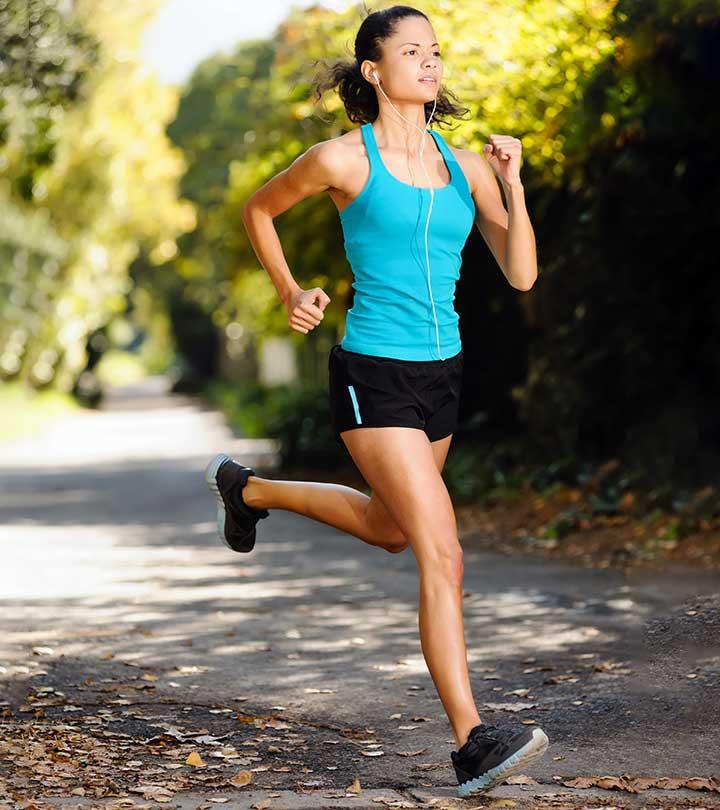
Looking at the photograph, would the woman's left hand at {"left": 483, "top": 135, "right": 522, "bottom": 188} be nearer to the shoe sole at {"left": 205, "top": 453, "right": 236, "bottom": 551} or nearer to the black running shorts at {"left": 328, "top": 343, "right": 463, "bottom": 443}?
the black running shorts at {"left": 328, "top": 343, "right": 463, "bottom": 443}

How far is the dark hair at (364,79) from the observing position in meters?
4.55

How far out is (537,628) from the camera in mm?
7355

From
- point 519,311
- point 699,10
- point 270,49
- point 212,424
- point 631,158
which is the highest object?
point 270,49

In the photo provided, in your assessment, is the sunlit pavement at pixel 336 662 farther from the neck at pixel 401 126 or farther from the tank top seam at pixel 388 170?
the neck at pixel 401 126

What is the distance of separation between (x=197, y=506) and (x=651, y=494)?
538 centimetres

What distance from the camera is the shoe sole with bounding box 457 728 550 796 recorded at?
162 inches

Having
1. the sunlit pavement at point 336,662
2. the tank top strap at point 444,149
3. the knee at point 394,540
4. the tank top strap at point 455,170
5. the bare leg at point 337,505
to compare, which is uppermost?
the tank top strap at point 444,149

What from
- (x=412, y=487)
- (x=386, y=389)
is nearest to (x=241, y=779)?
(x=412, y=487)

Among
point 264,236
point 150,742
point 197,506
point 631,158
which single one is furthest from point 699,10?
point 197,506

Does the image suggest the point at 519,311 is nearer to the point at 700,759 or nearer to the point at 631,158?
the point at 631,158

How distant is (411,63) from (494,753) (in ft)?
6.51

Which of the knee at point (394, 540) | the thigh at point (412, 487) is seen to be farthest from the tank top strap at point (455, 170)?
the knee at point (394, 540)

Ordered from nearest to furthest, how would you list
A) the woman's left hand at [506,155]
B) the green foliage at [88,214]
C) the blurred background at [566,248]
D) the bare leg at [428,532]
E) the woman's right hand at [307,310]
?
the bare leg at [428,532], the woman's right hand at [307,310], the woman's left hand at [506,155], the blurred background at [566,248], the green foliage at [88,214]

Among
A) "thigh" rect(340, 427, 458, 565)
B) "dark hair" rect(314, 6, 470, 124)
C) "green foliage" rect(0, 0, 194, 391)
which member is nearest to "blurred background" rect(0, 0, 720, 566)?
"dark hair" rect(314, 6, 470, 124)
